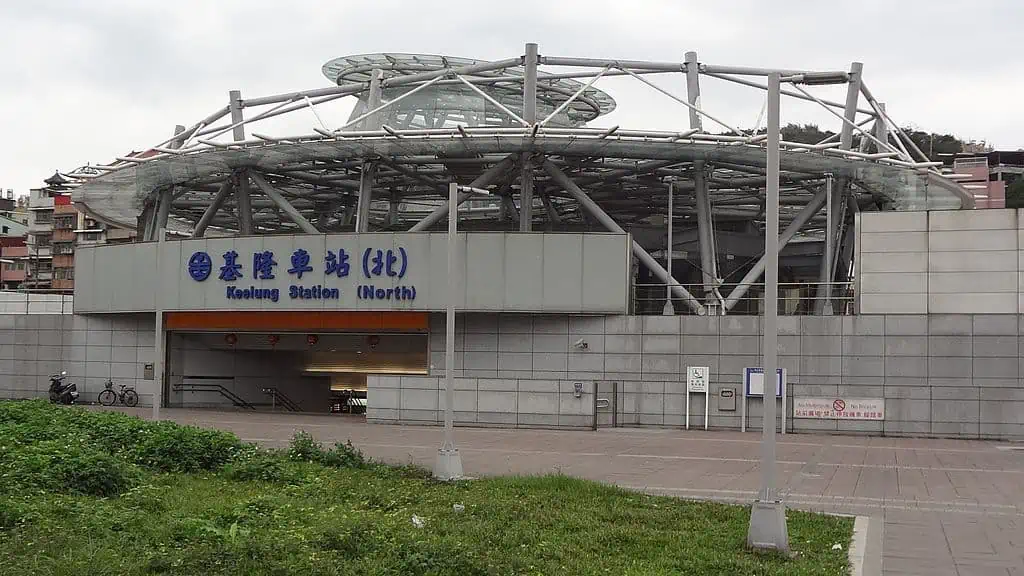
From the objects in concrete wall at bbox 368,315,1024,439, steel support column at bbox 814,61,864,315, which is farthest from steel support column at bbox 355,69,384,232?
steel support column at bbox 814,61,864,315

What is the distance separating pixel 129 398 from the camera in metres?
44.2

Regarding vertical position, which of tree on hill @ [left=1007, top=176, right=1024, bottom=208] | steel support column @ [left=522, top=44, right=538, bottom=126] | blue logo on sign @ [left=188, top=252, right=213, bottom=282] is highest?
tree on hill @ [left=1007, top=176, right=1024, bottom=208]

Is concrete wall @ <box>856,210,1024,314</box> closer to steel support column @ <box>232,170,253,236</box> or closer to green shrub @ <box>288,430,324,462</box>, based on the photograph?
green shrub @ <box>288,430,324,462</box>

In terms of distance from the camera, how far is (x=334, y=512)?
48.3ft

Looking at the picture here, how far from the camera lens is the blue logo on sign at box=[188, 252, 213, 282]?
41375 millimetres

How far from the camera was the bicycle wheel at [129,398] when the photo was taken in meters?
44.1

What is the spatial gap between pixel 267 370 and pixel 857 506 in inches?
1387

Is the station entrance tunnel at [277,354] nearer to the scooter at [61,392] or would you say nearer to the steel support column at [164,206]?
the scooter at [61,392]

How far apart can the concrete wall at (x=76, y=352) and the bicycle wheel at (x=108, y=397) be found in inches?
20.7

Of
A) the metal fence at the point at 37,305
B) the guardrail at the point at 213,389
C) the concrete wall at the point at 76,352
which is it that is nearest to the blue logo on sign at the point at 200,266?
the concrete wall at the point at 76,352

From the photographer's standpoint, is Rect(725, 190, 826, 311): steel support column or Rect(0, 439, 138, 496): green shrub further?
Rect(725, 190, 826, 311): steel support column

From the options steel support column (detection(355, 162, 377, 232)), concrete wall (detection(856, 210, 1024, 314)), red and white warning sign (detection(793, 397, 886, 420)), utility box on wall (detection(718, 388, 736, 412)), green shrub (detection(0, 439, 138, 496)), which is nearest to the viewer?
green shrub (detection(0, 439, 138, 496))

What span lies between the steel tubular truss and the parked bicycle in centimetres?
787

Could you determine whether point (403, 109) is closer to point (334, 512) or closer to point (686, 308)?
point (686, 308)
